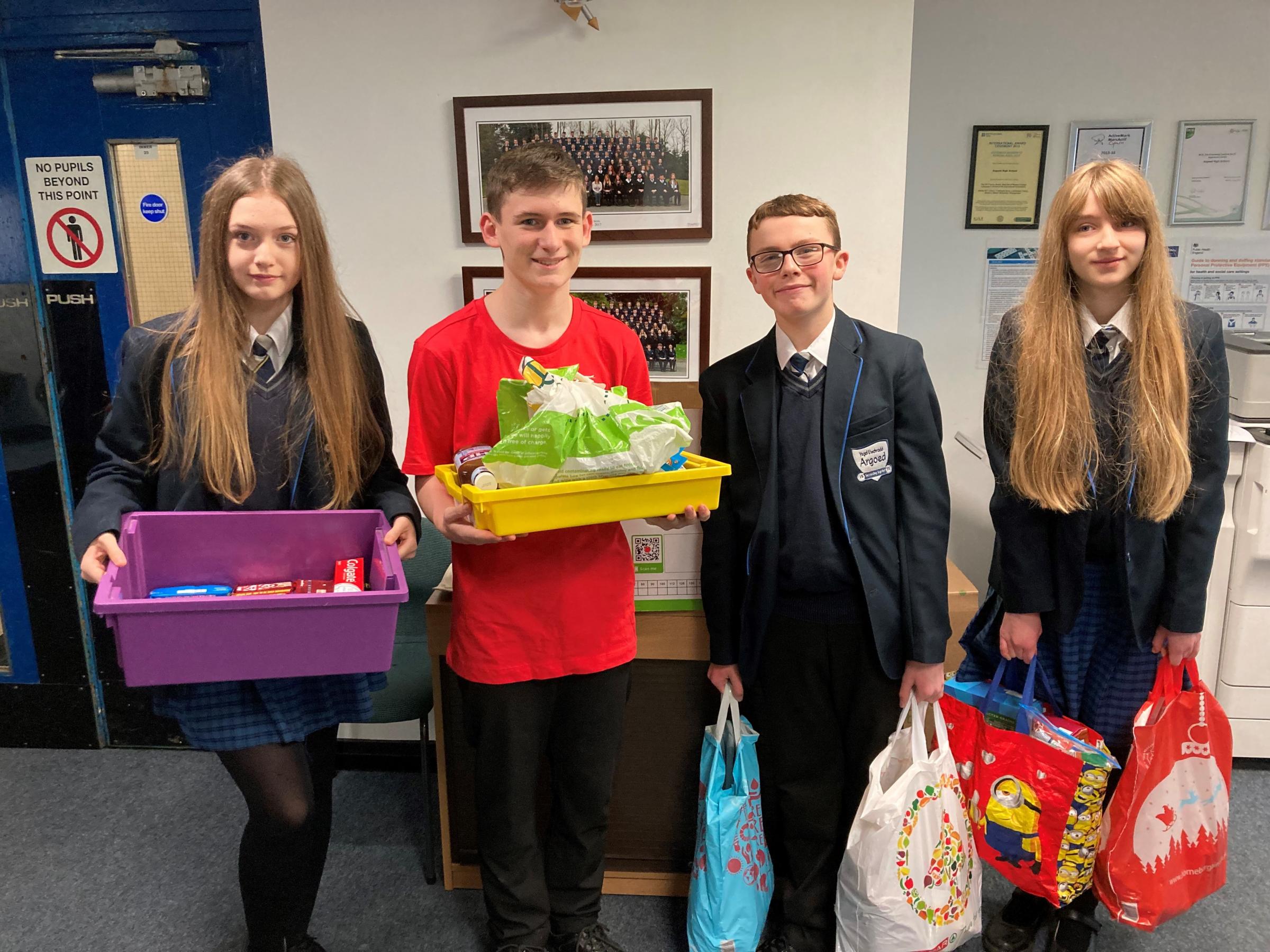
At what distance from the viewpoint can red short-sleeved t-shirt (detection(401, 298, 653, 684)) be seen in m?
1.46

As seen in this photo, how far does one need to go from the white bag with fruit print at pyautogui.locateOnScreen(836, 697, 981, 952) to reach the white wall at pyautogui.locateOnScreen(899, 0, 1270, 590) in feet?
4.27

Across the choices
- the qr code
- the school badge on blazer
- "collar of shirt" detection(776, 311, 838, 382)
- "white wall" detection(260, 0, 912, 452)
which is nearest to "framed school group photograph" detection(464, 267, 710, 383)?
"white wall" detection(260, 0, 912, 452)

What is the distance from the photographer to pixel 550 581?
1489 mm

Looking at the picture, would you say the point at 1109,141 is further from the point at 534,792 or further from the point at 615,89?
the point at 534,792

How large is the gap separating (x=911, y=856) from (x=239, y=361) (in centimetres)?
145

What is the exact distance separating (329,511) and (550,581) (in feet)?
1.27

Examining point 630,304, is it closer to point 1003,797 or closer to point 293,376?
point 293,376

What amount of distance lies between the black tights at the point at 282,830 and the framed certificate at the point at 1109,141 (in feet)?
8.62

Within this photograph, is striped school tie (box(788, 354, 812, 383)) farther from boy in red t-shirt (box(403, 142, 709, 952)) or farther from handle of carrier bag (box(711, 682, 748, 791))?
handle of carrier bag (box(711, 682, 748, 791))

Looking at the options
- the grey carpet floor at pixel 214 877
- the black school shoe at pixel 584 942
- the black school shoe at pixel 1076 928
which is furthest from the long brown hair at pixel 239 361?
the black school shoe at pixel 1076 928

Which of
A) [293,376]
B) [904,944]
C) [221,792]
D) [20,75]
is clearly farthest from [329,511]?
[20,75]

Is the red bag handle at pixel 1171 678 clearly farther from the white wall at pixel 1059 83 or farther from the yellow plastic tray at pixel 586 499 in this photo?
the white wall at pixel 1059 83

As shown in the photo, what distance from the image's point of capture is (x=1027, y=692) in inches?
62.6

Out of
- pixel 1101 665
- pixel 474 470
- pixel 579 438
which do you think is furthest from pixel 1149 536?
pixel 474 470
